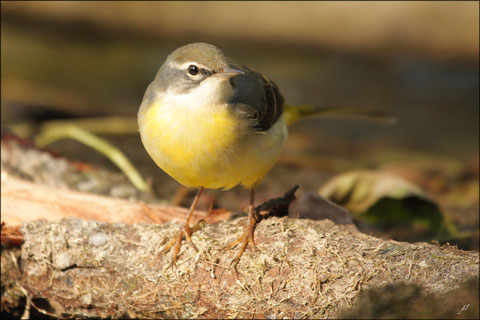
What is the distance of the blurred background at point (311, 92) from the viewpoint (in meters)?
7.04

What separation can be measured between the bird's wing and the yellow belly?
0.14m

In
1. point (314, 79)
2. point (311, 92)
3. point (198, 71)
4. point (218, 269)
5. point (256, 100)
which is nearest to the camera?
point (218, 269)

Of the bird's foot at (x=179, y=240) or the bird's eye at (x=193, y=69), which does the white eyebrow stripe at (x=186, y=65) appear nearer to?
the bird's eye at (x=193, y=69)

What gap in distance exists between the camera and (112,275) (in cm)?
372

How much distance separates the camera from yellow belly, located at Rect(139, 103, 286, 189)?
3.64 metres

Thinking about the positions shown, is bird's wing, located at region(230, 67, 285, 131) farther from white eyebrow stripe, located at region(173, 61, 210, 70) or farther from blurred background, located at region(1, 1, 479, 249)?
blurred background, located at region(1, 1, 479, 249)

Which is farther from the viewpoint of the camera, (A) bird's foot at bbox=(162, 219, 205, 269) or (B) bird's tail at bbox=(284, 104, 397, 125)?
(B) bird's tail at bbox=(284, 104, 397, 125)

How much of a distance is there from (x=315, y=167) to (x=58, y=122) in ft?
12.2

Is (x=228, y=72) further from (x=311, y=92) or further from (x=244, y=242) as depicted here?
(x=311, y=92)

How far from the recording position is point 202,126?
12.0 feet

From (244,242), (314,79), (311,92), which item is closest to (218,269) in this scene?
(244,242)

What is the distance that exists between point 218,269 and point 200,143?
2.71ft

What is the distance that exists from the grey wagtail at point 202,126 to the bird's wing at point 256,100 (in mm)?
12

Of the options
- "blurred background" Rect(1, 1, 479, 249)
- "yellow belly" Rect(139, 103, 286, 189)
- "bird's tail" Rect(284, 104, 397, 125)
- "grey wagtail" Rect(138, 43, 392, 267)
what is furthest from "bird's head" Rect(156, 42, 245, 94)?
"blurred background" Rect(1, 1, 479, 249)
